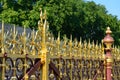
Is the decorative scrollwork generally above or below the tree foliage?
above

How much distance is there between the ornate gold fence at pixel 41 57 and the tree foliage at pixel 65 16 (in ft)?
58.0

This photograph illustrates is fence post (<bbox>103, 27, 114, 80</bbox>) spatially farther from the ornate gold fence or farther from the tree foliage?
the tree foliage

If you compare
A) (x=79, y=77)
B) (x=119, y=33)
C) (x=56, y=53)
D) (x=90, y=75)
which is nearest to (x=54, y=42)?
(x=56, y=53)

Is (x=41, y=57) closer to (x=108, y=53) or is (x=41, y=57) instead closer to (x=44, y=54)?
(x=44, y=54)

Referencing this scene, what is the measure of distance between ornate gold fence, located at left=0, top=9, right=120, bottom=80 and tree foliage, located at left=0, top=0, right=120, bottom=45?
58.0 feet

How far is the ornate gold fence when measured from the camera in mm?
4211

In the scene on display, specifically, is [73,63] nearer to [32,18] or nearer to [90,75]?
[90,75]

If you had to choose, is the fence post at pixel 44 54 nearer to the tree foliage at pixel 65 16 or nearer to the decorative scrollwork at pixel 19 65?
the decorative scrollwork at pixel 19 65

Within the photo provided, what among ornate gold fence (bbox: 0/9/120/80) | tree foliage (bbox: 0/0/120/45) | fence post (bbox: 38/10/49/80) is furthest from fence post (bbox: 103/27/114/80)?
tree foliage (bbox: 0/0/120/45)

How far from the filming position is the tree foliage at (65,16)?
24531 millimetres

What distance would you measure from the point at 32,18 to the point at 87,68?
18.4 metres

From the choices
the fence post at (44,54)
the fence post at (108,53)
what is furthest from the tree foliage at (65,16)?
the fence post at (44,54)

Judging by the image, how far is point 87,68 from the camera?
621 centimetres

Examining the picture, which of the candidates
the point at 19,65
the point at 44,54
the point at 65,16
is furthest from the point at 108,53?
the point at 65,16
